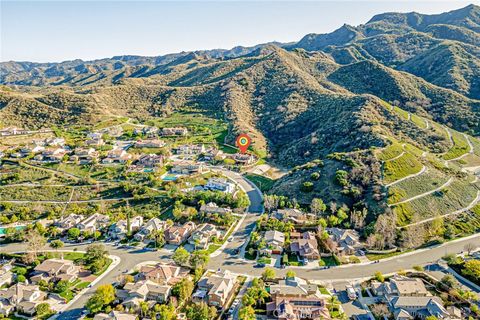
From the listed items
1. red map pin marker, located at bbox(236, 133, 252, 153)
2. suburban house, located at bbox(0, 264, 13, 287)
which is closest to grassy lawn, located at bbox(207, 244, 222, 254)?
suburban house, located at bbox(0, 264, 13, 287)

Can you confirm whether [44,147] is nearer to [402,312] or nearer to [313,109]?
[313,109]

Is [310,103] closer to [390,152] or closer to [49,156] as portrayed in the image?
[390,152]

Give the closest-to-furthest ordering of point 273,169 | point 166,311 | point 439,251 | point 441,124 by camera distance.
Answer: point 166,311 < point 439,251 < point 273,169 < point 441,124

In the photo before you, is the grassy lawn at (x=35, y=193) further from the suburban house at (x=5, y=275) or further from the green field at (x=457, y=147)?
the green field at (x=457, y=147)

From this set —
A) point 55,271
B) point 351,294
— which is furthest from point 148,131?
point 351,294

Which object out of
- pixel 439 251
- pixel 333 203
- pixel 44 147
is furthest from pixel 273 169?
pixel 44 147

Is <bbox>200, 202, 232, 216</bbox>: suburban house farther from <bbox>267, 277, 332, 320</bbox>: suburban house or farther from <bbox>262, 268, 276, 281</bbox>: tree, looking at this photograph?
<bbox>267, 277, 332, 320</bbox>: suburban house

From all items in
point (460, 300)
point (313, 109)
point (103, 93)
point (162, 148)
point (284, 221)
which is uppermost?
point (103, 93)
